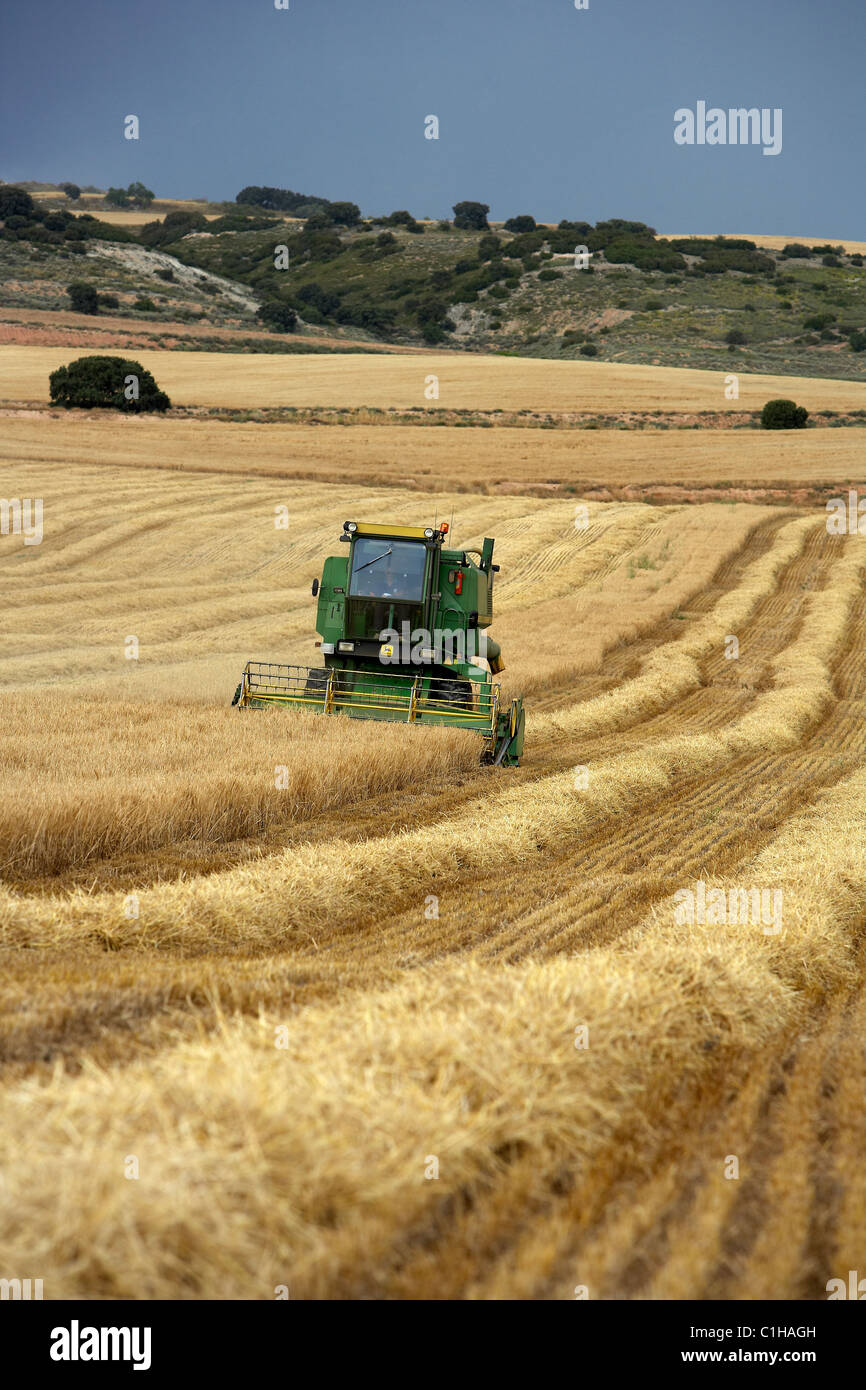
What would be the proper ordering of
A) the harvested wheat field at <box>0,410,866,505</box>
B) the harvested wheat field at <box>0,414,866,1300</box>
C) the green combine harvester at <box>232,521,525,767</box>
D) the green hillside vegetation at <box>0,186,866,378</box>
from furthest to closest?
the green hillside vegetation at <box>0,186,866,378</box> → the harvested wheat field at <box>0,410,866,505</box> → the green combine harvester at <box>232,521,525,767</box> → the harvested wheat field at <box>0,414,866,1300</box>

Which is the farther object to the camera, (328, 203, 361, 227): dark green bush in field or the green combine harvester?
(328, 203, 361, 227): dark green bush in field

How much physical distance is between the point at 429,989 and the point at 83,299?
76.8m

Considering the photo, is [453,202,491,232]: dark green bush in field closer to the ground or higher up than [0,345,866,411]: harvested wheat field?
higher up

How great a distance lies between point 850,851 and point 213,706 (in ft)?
25.6

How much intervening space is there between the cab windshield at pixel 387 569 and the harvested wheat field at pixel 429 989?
236 cm

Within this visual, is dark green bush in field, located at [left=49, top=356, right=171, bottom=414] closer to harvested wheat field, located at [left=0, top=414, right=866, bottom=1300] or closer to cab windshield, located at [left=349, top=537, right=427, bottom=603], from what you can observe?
harvested wheat field, located at [left=0, top=414, right=866, bottom=1300]

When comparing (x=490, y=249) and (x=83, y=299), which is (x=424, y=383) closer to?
(x=83, y=299)

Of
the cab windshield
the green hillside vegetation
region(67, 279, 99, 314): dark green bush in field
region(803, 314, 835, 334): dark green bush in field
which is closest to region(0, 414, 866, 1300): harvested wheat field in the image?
the cab windshield

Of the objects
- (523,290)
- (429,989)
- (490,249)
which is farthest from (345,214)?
(429,989)

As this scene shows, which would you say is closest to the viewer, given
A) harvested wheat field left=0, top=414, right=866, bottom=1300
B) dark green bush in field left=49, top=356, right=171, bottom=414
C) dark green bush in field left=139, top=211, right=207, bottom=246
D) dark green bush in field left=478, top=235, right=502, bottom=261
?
harvested wheat field left=0, top=414, right=866, bottom=1300

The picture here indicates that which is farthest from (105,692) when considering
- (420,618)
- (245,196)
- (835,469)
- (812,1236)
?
(245,196)

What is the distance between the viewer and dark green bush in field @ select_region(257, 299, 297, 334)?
84125mm

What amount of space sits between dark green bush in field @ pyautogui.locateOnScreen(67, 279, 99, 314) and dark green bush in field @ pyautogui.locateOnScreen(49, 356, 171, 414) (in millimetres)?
27427

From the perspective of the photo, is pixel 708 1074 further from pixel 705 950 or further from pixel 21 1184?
pixel 21 1184
